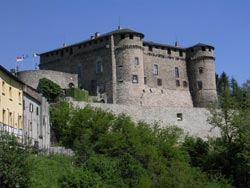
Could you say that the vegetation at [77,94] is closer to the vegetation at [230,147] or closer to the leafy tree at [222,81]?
the vegetation at [230,147]

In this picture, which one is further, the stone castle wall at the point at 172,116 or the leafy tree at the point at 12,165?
the stone castle wall at the point at 172,116

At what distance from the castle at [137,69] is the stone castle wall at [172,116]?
735 cm

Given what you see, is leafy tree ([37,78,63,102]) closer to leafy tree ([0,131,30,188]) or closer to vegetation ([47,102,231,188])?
vegetation ([47,102,231,188])

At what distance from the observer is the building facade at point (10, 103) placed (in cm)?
4122

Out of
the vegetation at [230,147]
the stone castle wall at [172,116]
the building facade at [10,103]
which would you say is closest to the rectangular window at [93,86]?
the stone castle wall at [172,116]

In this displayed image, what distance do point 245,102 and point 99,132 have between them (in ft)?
48.2

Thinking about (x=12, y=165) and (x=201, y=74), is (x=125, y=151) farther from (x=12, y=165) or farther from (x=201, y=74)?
(x=201, y=74)

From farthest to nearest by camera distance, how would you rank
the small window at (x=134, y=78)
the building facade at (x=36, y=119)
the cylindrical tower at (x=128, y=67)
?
the small window at (x=134, y=78) < the cylindrical tower at (x=128, y=67) < the building facade at (x=36, y=119)

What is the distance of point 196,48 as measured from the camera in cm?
7969

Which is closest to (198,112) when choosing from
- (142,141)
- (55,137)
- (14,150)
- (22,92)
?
(142,141)

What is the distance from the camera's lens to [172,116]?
210 ft

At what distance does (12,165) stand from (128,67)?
40987 mm

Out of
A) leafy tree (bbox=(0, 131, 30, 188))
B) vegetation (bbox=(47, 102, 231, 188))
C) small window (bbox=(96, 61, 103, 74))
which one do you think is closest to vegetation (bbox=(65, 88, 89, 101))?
small window (bbox=(96, 61, 103, 74))

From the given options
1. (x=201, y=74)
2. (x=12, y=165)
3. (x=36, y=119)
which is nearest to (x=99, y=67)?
(x=201, y=74)
